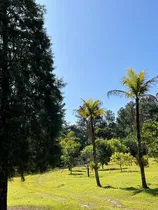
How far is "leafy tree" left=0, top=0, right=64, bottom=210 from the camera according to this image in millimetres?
10594

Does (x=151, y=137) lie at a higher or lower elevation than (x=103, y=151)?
higher

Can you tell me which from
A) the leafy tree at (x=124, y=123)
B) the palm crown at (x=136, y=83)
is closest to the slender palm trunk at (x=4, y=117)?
the palm crown at (x=136, y=83)

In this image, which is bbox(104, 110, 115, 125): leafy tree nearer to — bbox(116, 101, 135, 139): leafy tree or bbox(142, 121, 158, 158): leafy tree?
bbox(116, 101, 135, 139): leafy tree

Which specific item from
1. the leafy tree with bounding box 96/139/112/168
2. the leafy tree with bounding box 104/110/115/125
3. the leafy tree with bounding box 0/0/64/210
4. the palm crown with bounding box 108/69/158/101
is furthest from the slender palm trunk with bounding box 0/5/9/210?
the leafy tree with bounding box 104/110/115/125

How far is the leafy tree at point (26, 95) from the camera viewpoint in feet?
34.8

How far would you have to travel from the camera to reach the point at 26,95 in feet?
37.4

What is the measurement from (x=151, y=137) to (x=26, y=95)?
456 inches

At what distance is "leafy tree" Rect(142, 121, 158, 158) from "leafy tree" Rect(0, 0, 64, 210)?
8.97 metres

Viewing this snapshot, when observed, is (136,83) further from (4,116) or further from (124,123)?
(124,123)

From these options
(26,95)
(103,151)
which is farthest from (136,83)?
(103,151)

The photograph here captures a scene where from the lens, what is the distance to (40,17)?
1344cm

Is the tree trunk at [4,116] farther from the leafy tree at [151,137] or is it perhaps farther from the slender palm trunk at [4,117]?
the leafy tree at [151,137]

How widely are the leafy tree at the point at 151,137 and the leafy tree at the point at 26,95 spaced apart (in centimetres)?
897

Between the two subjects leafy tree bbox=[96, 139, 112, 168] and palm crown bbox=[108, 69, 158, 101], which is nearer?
palm crown bbox=[108, 69, 158, 101]
